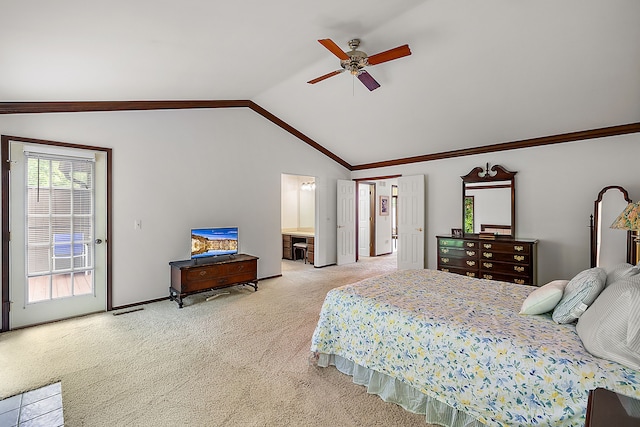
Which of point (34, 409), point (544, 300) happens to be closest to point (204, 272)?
point (34, 409)

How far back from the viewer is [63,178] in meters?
3.58

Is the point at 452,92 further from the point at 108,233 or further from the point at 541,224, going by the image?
the point at 108,233

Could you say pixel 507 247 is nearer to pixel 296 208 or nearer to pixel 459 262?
pixel 459 262

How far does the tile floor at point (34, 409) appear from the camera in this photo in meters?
1.91

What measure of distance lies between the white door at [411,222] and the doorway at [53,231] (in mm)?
4970

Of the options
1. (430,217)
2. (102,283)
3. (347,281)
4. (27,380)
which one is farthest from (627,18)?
(102,283)

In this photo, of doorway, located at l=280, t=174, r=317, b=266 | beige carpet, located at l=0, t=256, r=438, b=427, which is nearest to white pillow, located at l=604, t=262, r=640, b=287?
beige carpet, located at l=0, t=256, r=438, b=427

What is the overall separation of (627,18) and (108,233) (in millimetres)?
5814

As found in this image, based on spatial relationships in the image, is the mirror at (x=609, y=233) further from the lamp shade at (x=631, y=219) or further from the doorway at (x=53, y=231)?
the doorway at (x=53, y=231)

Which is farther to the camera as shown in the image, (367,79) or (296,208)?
(296,208)

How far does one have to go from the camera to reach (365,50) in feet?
11.6

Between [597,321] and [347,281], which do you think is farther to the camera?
[347,281]

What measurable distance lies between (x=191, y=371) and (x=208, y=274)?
1910 mm

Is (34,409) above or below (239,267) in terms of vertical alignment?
below
